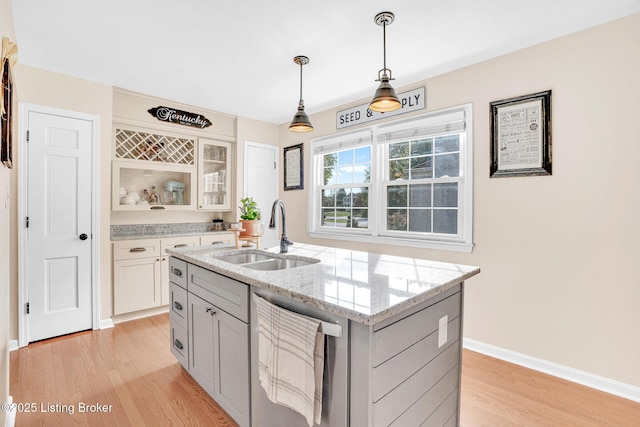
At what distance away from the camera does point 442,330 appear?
4.94 feet

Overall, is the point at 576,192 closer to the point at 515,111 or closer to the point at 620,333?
the point at 515,111

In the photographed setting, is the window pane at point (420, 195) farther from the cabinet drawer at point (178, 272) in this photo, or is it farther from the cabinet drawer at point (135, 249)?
the cabinet drawer at point (135, 249)

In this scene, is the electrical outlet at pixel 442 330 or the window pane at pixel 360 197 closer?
the electrical outlet at pixel 442 330

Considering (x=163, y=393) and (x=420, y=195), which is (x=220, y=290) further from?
(x=420, y=195)

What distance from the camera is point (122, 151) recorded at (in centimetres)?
368

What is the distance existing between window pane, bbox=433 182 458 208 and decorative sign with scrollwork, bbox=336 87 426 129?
0.84 metres

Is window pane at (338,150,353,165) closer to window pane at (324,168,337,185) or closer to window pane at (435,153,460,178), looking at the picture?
window pane at (324,168,337,185)

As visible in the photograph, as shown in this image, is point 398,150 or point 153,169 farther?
point 153,169

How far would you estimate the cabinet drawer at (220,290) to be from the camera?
1.62 metres

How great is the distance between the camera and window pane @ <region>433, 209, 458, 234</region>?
9.93 feet

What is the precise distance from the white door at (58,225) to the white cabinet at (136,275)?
10.1 inches

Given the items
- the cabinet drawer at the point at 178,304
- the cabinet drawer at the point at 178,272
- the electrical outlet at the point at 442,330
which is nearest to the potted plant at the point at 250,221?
the cabinet drawer at the point at 178,272

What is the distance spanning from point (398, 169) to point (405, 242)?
82 centimetres

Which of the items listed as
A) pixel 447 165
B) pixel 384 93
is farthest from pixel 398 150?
pixel 384 93
